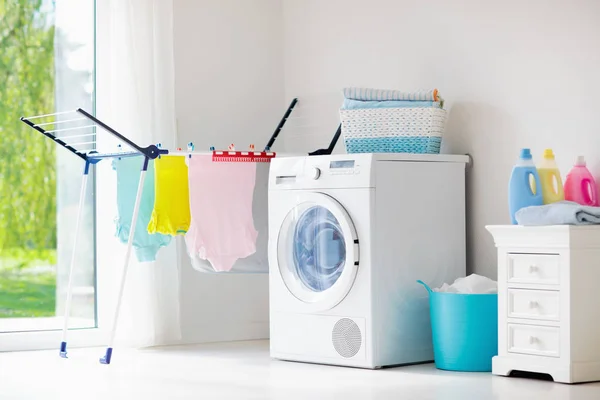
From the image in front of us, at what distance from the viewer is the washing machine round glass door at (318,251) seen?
3.53m

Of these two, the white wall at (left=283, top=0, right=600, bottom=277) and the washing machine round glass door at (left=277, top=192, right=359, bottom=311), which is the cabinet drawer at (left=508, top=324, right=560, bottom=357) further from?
the washing machine round glass door at (left=277, top=192, right=359, bottom=311)

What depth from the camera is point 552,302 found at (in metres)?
3.12

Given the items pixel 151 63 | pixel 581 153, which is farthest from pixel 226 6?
pixel 581 153

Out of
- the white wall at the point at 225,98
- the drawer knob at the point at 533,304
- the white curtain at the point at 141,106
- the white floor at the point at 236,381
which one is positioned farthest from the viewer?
the white wall at the point at 225,98

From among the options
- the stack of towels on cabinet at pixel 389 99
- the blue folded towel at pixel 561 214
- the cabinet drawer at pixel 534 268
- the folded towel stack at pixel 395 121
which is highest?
the stack of towels on cabinet at pixel 389 99

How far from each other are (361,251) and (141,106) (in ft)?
4.55

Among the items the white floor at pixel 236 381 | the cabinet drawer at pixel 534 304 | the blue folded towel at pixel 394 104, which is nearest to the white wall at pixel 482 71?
the blue folded towel at pixel 394 104

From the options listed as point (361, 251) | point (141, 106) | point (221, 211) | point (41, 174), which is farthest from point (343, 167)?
point (41, 174)

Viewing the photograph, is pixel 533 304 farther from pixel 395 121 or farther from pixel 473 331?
pixel 395 121

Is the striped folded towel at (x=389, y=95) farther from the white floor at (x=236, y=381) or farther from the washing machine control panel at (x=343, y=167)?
the white floor at (x=236, y=381)

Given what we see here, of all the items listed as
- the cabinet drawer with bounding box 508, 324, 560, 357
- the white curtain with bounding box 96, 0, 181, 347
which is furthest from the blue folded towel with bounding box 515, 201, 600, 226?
the white curtain with bounding box 96, 0, 181, 347

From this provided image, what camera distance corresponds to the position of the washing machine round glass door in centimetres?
353

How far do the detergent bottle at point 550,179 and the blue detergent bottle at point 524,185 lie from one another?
0.07 feet

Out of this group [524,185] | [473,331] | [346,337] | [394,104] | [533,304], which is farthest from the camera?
[394,104]
